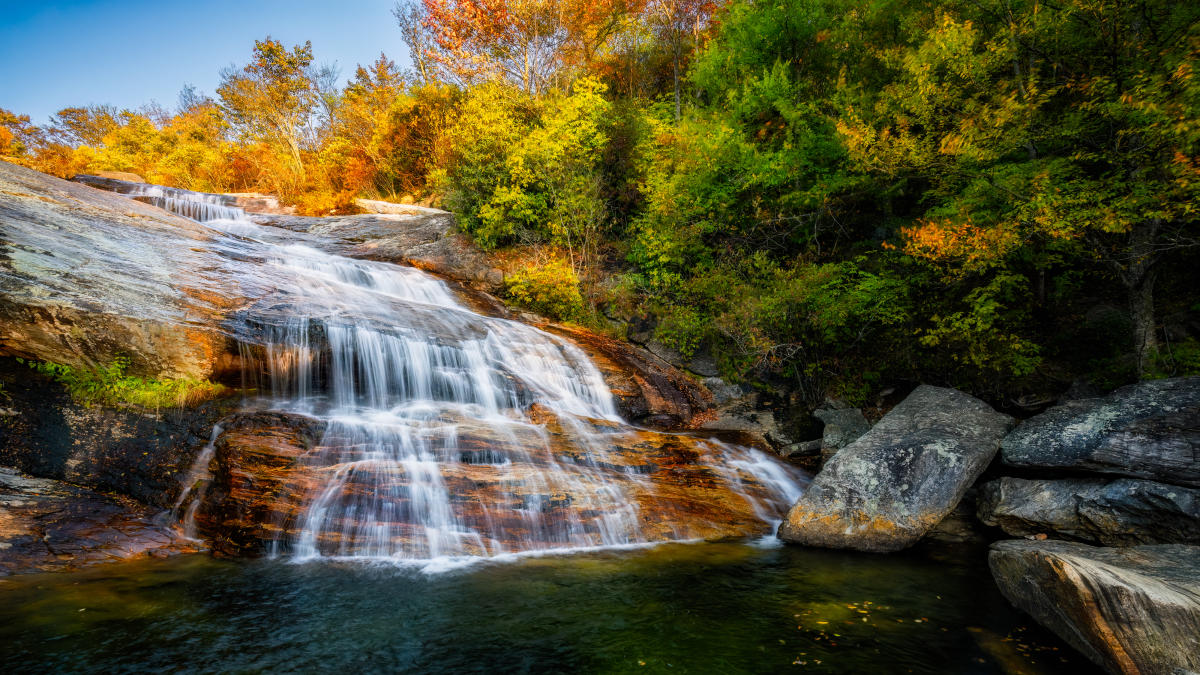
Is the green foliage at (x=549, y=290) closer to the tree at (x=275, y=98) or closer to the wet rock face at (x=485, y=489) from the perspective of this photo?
the wet rock face at (x=485, y=489)

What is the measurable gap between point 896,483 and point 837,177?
7.74 m

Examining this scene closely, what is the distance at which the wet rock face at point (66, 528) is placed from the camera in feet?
17.3

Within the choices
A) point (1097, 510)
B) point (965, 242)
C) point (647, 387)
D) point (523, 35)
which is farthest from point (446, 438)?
point (523, 35)

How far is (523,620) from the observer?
458 centimetres

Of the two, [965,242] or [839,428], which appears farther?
[839,428]

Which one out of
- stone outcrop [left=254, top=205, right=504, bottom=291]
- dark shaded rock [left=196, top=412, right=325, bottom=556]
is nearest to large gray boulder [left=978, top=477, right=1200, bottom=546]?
dark shaded rock [left=196, top=412, right=325, bottom=556]

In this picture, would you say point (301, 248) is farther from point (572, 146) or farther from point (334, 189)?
point (334, 189)

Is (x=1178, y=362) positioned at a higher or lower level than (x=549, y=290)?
lower

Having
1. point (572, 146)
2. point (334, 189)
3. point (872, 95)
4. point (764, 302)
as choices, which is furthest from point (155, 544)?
point (334, 189)

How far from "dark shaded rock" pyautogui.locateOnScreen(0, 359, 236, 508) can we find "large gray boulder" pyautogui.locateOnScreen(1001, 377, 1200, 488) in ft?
39.2

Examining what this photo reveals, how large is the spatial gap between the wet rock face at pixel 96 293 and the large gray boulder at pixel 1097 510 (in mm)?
12464

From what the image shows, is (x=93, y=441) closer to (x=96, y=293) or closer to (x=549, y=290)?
(x=96, y=293)

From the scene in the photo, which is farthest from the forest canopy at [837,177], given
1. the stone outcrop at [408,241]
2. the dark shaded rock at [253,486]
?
the dark shaded rock at [253,486]

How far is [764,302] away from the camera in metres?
11.2
